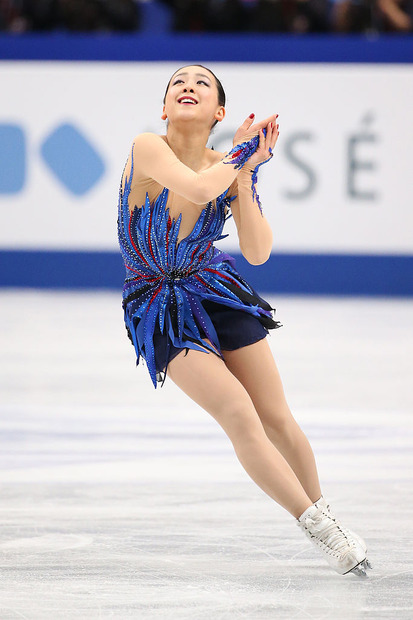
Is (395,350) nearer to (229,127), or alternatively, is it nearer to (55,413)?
(55,413)

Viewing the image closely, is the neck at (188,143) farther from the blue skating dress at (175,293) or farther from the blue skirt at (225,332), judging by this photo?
the blue skirt at (225,332)

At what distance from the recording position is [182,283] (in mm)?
2670

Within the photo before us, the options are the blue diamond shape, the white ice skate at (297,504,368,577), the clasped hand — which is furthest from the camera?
the blue diamond shape

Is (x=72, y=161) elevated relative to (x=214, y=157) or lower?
lower

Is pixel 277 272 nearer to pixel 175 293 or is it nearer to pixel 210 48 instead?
pixel 210 48

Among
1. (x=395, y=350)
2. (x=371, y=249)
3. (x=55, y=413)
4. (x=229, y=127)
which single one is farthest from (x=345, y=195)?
(x=55, y=413)

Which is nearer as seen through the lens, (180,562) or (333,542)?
(333,542)

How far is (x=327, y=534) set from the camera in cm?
248

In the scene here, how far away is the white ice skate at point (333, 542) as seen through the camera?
8.04 feet

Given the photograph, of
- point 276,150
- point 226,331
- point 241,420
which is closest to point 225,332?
point 226,331

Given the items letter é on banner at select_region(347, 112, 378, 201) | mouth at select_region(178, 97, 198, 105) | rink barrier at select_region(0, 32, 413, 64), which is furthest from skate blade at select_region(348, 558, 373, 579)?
rink barrier at select_region(0, 32, 413, 64)

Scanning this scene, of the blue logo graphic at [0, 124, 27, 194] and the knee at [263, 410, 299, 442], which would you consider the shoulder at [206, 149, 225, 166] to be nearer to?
the knee at [263, 410, 299, 442]

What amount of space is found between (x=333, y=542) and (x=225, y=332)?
593 mm

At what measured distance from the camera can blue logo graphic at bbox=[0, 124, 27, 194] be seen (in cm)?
778
